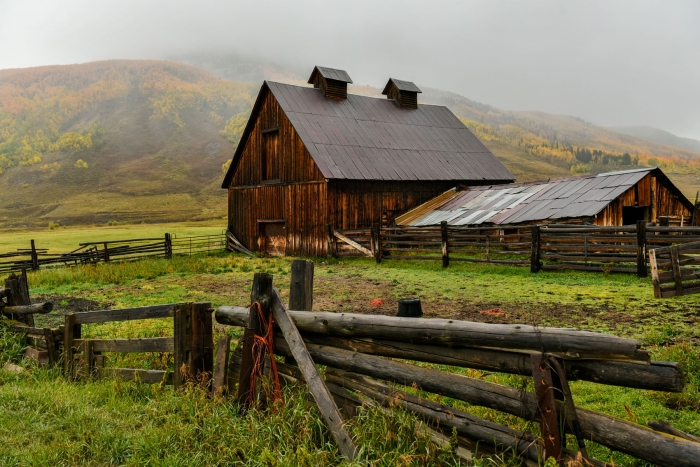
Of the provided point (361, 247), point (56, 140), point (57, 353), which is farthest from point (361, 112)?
point (56, 140)

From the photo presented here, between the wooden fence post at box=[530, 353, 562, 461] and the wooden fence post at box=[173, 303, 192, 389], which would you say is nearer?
the wooden fence post at box=[530, 353, 562, 461]

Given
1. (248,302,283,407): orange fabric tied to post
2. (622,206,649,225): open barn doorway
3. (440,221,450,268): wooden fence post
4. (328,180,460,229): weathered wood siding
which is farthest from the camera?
(328,180,460,229): weathered wood siding

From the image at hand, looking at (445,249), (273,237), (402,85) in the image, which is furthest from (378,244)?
(402,85)

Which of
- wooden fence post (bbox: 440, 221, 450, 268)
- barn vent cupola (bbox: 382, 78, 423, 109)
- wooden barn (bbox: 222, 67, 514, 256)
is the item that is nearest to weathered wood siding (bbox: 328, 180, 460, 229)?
wooden barn (bbox: 222, 67, 514, 256)

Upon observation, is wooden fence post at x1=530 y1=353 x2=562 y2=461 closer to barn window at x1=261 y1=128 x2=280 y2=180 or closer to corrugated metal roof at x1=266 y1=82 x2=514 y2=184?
corrugated metal roof at x1=266 y1=82 x2=514 y2=184

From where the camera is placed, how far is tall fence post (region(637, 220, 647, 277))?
1513cm

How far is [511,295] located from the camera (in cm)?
1339

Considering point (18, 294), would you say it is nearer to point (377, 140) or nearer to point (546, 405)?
point (546, 405)

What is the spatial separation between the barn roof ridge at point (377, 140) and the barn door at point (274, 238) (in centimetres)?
453

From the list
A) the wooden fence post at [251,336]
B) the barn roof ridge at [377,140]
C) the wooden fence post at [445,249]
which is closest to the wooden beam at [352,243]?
the barn roof ridge at [377,140]

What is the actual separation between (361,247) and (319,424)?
18998mm

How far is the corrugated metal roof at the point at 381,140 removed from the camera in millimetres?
26906

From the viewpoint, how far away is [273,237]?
2912cm

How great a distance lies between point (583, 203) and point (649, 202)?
3.42m
